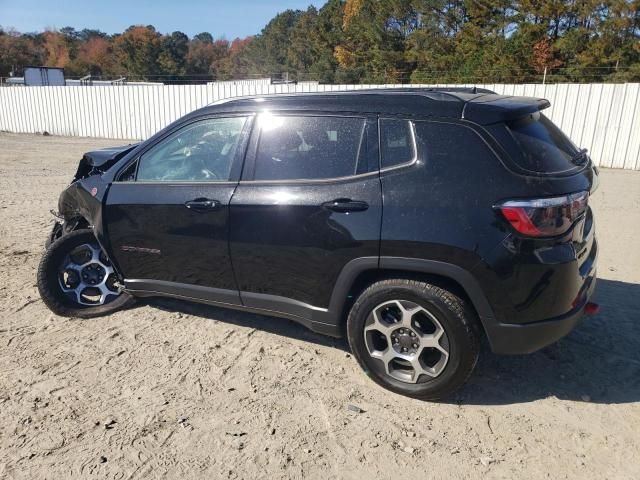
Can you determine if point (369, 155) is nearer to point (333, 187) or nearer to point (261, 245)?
point (333, 187)

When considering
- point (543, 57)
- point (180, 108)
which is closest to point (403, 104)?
→ point (180, 108)

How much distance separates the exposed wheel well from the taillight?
0.50 meters

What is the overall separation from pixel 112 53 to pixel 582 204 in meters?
94.9

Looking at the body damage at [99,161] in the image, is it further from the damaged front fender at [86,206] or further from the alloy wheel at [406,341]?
the alloy wheel at [406,341]

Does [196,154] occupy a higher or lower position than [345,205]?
higher

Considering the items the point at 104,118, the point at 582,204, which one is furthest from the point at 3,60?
the point at 582,204

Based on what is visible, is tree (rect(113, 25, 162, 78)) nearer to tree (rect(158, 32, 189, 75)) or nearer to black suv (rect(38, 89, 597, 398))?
tree (rect(158, 32, 189, 75))

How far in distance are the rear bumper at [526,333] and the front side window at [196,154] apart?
204cm

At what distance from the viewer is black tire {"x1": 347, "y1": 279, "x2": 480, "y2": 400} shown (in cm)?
294

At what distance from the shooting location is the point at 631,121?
1178 centimetres

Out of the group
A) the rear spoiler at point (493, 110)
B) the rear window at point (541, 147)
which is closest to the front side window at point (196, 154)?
the rear spoiler at point (493, 110)

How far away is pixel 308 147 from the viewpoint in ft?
11.1

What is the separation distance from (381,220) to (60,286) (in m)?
3.02

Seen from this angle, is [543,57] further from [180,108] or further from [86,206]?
[86,206]
